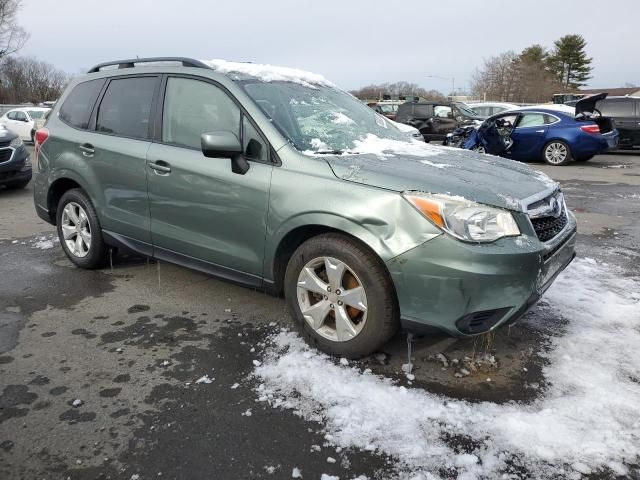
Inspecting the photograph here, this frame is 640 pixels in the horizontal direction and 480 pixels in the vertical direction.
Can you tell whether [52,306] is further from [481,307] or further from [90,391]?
[481,307]

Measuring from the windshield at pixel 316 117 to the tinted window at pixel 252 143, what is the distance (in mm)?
141

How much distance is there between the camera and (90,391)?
2.91m

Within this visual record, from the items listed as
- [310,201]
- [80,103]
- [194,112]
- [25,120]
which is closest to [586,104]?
[194,112]

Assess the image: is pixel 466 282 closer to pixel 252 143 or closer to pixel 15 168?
pixel 252 143

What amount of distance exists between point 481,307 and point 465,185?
0.67 meters

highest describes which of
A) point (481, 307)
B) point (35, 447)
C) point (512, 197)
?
point (512, 197)

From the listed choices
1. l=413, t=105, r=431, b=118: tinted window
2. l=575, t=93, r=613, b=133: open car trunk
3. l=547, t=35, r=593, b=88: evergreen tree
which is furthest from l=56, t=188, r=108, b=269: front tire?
l=547, t=35, r=593, b=88: evergreen tree

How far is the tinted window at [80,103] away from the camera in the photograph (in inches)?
182

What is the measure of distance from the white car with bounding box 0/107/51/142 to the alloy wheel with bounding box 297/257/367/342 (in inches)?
779

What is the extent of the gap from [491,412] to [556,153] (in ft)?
40.5

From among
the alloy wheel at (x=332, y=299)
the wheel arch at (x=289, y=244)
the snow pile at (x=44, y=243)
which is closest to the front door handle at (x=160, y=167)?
the wheel arch at (x=289, y=244)

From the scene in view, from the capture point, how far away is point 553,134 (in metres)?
13.3

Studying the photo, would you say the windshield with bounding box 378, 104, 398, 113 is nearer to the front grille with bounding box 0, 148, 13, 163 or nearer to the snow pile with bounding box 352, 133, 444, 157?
the front grille with bounding box 0, 148, 13, 163

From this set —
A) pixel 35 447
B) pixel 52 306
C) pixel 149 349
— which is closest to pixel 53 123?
pixel 52 306
